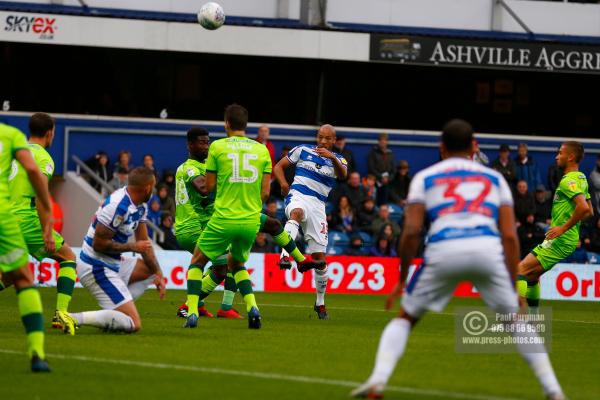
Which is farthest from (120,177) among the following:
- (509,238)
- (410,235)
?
(509,238)

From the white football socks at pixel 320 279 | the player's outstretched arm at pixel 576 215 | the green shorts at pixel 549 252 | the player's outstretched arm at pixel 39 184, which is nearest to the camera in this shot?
the player's outstretched arm at pixel 39 184

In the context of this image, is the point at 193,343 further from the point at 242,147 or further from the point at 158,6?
the point at 158,6

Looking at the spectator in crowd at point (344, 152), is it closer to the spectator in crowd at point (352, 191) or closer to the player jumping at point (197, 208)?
the spectator in crowd at point (352, 191)

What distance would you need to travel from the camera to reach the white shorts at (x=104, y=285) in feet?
42.7

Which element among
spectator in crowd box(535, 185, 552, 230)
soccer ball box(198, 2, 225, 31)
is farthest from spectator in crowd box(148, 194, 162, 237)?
spectator in crowd box(535, 185, 552, 230)

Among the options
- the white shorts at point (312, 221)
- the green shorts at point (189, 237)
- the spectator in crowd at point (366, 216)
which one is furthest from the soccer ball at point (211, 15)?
the green shorts at point (189, 237)

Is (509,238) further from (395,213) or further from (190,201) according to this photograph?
(395,213)

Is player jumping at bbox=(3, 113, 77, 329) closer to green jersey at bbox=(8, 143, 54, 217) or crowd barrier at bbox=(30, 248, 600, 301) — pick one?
green jersey at bbox=(8, 143, 54, 217)

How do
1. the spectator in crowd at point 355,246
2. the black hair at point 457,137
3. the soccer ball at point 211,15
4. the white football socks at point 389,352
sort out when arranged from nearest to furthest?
1. the white football socks at point 389,352
2. the black hair at point 457,137
3. the soccer ball at point 211,15
4. the spectator in crowd at point 355,246

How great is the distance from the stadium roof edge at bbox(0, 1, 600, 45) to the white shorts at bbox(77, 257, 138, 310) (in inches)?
592

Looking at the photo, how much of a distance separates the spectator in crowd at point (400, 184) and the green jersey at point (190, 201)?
39.5ft

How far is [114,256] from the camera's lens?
515 inches

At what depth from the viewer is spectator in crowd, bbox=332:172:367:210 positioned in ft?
87.4

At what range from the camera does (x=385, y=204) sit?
2745 cm
